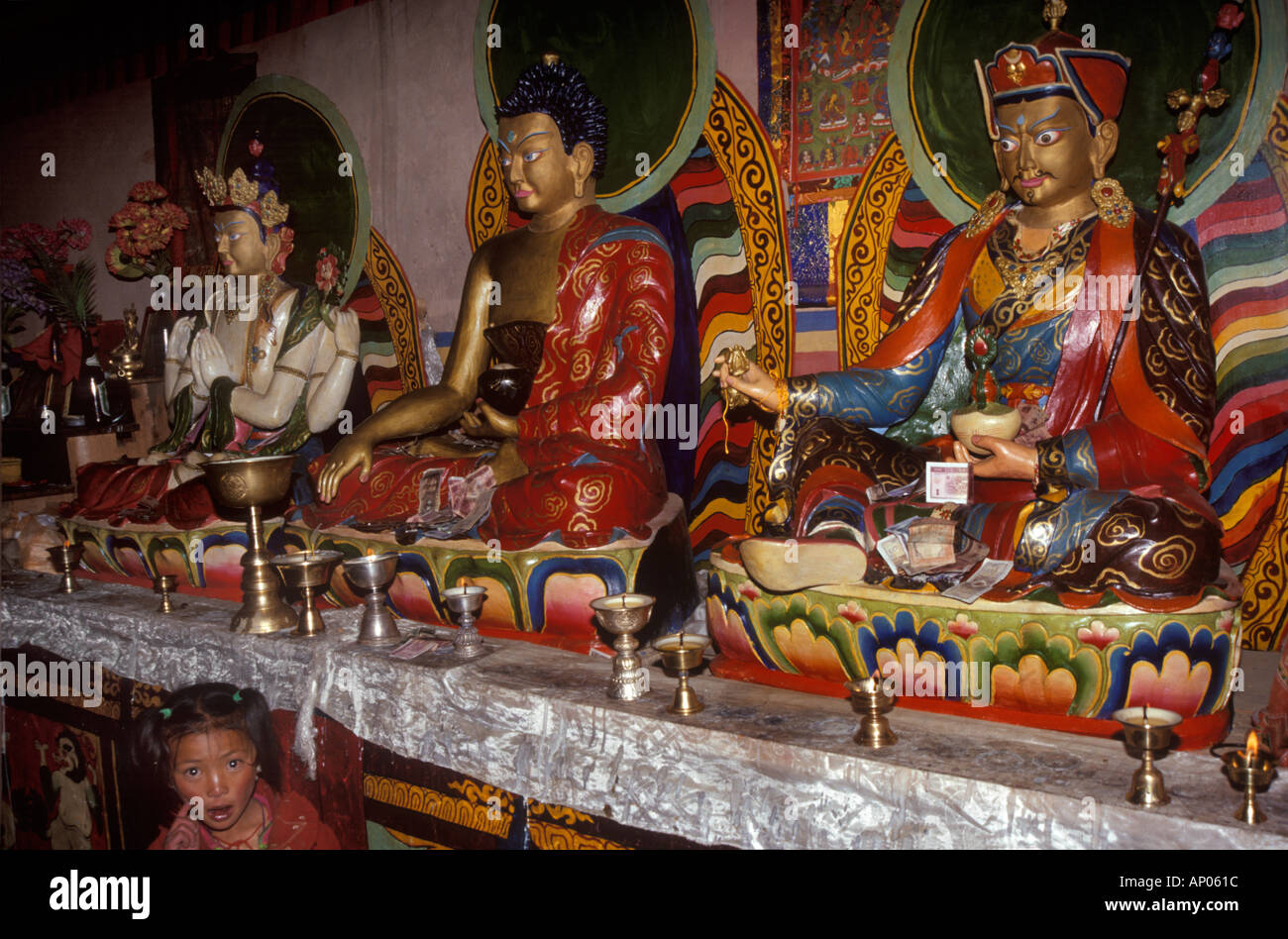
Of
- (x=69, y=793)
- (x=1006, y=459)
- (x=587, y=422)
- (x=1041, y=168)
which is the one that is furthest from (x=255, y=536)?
(x=1041, y=168)

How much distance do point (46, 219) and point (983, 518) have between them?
7386 millimetres

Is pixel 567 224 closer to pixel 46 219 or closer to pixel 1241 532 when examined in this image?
pixel 1241 532

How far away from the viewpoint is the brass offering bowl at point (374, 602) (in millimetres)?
3510

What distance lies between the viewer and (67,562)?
4.50 m

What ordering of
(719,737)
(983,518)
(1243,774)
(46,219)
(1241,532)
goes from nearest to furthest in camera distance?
(1243,774) → (719,737) → (983,518) → (1241,532) → (46,219)

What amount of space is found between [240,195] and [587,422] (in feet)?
7.73

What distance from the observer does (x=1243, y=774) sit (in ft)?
6.79

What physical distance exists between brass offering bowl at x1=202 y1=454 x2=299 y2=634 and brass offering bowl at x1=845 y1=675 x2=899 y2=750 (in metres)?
2.23

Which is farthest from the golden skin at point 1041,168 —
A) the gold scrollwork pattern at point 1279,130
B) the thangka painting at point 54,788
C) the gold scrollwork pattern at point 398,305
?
the thangka painting at point 54,788

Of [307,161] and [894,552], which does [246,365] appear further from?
[894,552]

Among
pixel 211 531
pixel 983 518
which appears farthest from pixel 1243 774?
pixel 211 531

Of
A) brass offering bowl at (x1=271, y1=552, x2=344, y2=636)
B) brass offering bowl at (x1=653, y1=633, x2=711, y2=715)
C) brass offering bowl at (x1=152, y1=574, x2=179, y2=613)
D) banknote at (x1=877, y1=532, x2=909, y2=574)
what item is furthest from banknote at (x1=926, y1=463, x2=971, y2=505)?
brass offering bowl at (x1=152, y1=574, x2=179, y2=613)

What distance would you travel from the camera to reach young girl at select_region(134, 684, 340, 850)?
356cm

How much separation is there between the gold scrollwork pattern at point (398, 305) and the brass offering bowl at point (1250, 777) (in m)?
4.27
